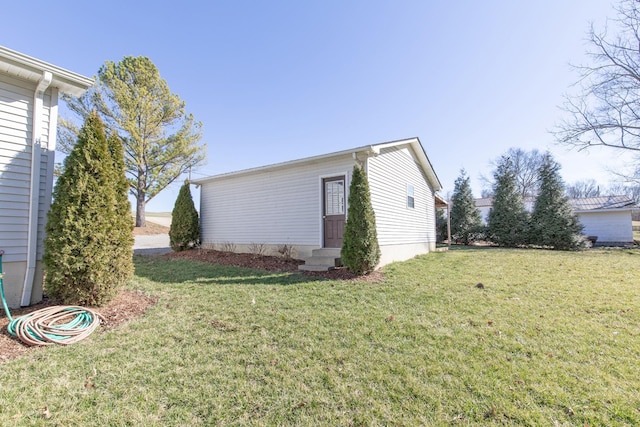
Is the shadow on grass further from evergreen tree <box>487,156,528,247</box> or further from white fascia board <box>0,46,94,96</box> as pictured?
evergreen tree <box>487,156,528,247</box>

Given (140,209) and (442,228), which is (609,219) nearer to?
(442,228)

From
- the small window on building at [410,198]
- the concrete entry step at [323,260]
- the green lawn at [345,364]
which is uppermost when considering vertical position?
the small window on building at [410,198]

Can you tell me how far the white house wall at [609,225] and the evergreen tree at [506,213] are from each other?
5.44m

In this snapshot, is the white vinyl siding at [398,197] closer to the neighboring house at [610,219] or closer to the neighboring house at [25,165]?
the neighboring house at [25,165]

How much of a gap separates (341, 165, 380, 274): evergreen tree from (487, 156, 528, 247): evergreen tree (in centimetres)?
1456

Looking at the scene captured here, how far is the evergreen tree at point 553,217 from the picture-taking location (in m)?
15.5

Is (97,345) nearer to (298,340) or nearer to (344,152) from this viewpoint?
(298,340)

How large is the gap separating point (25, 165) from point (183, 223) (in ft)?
22.6

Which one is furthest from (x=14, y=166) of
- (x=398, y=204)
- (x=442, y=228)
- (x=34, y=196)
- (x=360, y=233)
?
(x=442, y=228)

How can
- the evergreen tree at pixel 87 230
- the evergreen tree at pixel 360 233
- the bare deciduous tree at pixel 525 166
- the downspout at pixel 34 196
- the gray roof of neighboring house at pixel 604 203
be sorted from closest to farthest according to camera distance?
the evergreen tree at pixel 87 230 → the downspout at pixel 34 196 → the evergreen tree at pixel 360 233 → the gray roof of neighboring house at pixel 604 203 → the bare deciduous tree at pixel 525 166

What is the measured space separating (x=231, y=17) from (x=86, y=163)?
7.67 m

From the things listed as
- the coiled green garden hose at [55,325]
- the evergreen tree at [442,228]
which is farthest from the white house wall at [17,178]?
the evergreen tree at [442,228]

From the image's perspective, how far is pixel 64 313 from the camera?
12.1 ft

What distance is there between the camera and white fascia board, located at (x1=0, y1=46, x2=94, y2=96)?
3.96 meters
